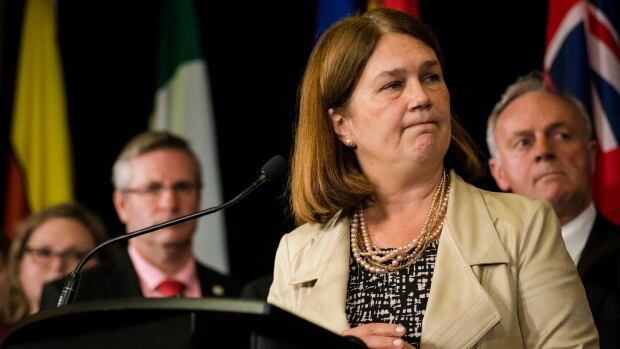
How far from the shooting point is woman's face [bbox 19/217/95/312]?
4973 millimetres

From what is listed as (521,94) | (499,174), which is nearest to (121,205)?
(499,174)

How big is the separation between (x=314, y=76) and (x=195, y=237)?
281 cm

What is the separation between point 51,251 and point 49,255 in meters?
0.02

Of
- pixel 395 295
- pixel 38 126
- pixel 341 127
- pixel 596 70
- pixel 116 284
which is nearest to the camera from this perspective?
pixel 395 295

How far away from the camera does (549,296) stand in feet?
7.36

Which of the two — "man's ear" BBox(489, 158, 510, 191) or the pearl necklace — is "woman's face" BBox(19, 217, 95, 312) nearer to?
"man's ear" BBox(489, 158, 510, 191)

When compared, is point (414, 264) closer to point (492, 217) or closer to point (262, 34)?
point (492, 217)

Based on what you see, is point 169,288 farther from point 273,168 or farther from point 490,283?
point 490,283

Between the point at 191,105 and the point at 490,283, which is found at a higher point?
the point at 191,105

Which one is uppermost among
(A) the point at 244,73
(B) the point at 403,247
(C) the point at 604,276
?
(A) the point at 244,73

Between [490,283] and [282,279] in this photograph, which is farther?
[282,279]

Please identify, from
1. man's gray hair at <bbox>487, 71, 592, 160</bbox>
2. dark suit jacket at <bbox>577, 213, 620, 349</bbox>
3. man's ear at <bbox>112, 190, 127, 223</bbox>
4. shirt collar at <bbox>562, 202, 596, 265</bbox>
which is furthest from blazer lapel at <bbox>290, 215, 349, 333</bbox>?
man's ear at <bbox>112, 190, 127, 223</bbox>

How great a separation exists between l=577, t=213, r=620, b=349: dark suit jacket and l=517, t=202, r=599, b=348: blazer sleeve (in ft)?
3.12

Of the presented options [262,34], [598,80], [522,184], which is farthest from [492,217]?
[262,34]
